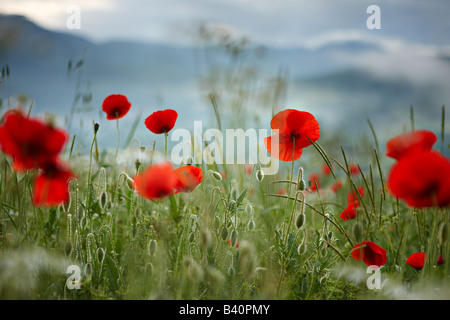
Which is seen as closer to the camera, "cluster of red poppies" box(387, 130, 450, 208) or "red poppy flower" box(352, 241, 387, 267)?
"cluster of red poppies" box(387, 130, 450, 208)

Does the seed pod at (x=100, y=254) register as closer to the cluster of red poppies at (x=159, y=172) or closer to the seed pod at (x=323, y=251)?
the cluster of red poppies at (x=159, y=172)

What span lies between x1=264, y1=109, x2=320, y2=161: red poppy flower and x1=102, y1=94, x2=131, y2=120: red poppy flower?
17.7 inches

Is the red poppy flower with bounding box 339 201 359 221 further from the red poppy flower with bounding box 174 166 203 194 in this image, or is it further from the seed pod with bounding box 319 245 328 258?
the red poppy flower with bounding box 174 166 203 194

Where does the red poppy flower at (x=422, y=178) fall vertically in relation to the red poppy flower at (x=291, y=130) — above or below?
below

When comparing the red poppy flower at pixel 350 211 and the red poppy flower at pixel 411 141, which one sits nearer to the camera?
the red poppy flower at pixel 411 141

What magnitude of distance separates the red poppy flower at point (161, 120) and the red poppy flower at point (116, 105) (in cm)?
16

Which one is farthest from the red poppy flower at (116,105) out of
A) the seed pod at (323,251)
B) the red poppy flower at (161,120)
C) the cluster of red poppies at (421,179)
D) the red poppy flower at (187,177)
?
the cluster of red poppies at (421,179)

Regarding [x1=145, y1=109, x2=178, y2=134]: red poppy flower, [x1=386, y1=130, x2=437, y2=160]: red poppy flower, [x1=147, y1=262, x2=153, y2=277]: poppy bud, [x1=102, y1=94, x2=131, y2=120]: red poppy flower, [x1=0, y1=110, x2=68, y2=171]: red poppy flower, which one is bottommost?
[x1=147, y1=262, x2=153, y2=277]: poppy bud

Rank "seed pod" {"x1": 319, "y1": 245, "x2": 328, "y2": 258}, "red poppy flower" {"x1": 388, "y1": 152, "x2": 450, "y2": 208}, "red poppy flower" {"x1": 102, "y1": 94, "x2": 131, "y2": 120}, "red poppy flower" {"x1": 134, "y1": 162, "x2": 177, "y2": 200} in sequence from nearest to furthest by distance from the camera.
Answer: "red poppy flower" {"x1": 388, "y1": 152, "x2": 450, "y2": 208} < "red poppy flower" {"x1": 134, "y1": 162, "x2": 177, "y2": 200} < "seed pod" {"x1": 319, "y1": 245, "x2": 328, "y2": 258} < "red poppy flower" {"x1": 102, "y1": 94, "x2": 131, "y2": 120}

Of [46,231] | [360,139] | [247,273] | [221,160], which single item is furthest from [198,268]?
[360,139]

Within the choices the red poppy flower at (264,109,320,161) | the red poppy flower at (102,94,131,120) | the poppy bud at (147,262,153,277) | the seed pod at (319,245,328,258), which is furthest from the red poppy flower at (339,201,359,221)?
the red poppy flower at (102,94,131,120)

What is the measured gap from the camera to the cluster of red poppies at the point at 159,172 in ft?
2.43

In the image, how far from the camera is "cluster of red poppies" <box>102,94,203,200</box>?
2.43 feet

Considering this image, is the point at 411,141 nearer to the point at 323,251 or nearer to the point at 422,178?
the point at 422,178
